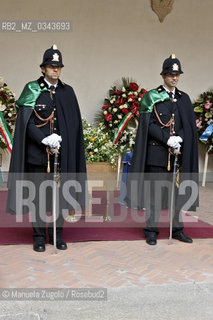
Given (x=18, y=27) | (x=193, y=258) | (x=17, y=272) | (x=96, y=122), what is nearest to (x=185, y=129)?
(x=193, y=258)

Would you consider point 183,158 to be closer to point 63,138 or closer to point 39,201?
point 63,138

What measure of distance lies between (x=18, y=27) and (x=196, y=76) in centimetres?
390

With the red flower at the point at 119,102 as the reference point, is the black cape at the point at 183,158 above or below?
below

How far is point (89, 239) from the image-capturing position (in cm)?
502

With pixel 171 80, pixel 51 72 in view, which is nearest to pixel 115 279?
pixel 51 72

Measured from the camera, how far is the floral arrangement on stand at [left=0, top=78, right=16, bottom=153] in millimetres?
7551

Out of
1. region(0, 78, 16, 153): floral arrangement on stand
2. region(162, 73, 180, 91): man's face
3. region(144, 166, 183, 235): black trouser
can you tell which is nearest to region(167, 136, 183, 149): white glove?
region(144, 166, 183, 235): black trouser

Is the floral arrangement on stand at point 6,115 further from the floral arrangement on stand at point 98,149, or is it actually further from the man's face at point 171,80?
the man's face at point 171,80

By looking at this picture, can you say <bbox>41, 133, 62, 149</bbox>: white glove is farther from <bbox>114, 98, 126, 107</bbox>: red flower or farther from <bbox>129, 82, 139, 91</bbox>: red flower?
<bbox>129, 82, 139, 91</bbox>: red flower

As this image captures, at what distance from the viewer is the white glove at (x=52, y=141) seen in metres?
4.24

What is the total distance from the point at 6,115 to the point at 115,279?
4.92m

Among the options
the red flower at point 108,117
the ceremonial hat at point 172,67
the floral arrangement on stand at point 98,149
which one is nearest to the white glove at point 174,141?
the ceremonial hat at point 172,67

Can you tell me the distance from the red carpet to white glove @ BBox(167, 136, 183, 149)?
120 cm

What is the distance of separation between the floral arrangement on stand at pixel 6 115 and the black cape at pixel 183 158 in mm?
3337
